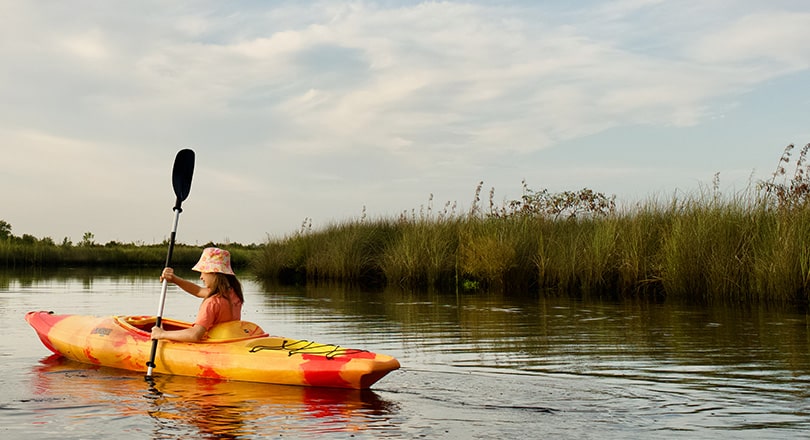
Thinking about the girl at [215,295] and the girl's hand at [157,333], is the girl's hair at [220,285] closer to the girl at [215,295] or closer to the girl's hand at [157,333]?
the girl at [215,295]

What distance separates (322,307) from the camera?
1380cm

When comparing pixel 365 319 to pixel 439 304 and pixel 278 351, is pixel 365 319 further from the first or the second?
pixel 278 351

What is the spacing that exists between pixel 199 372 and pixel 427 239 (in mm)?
11979

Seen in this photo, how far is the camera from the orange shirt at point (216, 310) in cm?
718

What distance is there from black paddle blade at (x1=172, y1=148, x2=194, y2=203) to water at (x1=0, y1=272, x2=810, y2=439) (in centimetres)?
208

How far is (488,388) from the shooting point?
6340 millimetres

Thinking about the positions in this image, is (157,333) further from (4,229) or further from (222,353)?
(4,229)

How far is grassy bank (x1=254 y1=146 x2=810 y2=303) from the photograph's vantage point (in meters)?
13.6

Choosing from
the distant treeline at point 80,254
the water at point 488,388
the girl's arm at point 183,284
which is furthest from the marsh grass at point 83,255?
the girl's arm at point 183,284

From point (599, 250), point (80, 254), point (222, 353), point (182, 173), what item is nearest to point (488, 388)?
point (222, 353)

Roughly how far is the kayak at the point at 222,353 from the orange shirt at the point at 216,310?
0.07 metres

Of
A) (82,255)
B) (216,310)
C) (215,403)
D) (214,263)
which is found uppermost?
(82,255)

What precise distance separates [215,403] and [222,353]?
1058mm

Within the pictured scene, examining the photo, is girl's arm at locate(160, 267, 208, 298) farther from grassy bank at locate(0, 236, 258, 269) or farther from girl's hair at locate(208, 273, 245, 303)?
grassy bank at locate(0, 236, 258, 269)
